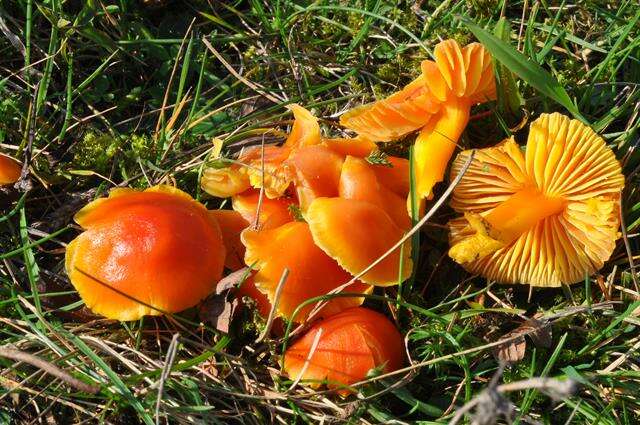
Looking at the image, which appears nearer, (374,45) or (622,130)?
(622,130)

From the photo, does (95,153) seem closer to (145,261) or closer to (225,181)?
(225,181)

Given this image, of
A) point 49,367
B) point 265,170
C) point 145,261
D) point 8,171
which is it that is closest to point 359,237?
point 265,170

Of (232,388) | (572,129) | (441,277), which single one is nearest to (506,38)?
(572,129)

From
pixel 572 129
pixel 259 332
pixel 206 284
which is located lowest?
pixel 259 332

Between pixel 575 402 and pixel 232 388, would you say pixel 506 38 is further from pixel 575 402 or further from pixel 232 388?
pixel 232 388

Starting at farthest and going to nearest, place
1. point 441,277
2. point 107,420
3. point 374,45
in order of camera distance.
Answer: point 374,45
point 441,277
point 107,420

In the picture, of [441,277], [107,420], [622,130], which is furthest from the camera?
[622,130]

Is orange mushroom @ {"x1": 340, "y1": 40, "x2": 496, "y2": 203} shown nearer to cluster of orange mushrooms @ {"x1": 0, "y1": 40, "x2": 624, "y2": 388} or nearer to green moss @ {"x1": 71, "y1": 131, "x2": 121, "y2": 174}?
cluster of orange mushrooms @ {"x1": 0, "y1": 40, "x2": 624, "y2": 388}

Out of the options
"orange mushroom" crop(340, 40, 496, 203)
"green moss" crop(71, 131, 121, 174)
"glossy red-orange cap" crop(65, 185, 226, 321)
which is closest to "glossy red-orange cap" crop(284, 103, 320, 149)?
"orange mushroom" crop(340, 40, 496, 203)
